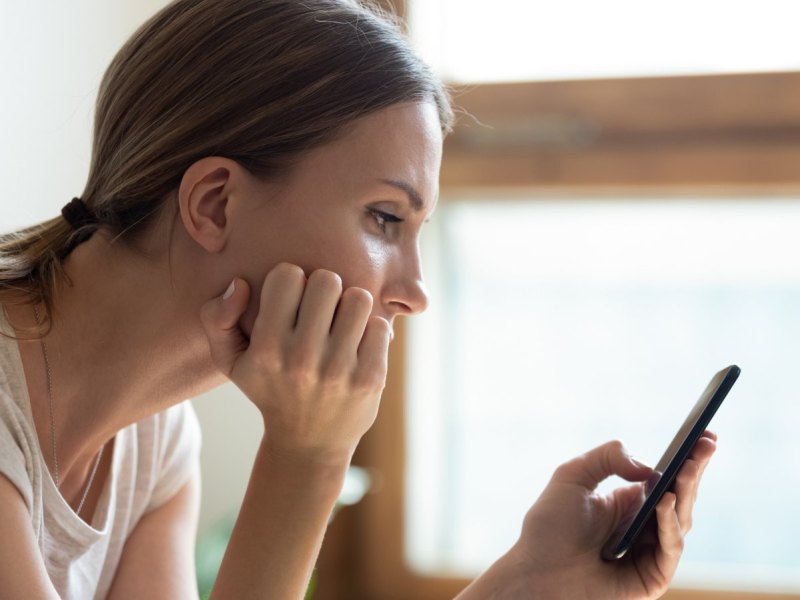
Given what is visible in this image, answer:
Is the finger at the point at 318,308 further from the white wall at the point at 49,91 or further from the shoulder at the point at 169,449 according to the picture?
the white wall at the point at 49,91

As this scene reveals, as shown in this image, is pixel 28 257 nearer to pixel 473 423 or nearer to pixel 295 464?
pixel 295 464

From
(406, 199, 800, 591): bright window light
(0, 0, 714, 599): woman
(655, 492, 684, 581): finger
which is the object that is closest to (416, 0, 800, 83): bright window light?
(406, 199, 800, 591): bright window light

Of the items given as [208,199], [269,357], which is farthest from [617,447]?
[208,199]

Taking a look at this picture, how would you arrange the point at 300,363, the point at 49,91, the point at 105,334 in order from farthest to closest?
the point at 49,91
the point at 105,334
the point at 300,363

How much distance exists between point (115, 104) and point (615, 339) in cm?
121

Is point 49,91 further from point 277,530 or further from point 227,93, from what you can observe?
point 277,530

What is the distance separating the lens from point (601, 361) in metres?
1.96

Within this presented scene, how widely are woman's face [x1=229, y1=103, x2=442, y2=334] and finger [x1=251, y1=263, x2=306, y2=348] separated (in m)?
0.03

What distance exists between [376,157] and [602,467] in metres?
0.43

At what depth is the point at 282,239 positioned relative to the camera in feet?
3.15

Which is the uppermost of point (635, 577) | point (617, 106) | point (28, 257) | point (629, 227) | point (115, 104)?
point (617, 106)

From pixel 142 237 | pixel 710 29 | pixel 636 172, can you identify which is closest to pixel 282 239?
pixel 142 237

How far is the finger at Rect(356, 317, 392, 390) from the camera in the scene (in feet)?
3.08

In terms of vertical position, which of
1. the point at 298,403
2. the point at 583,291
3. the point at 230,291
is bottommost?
the point at 298,403
